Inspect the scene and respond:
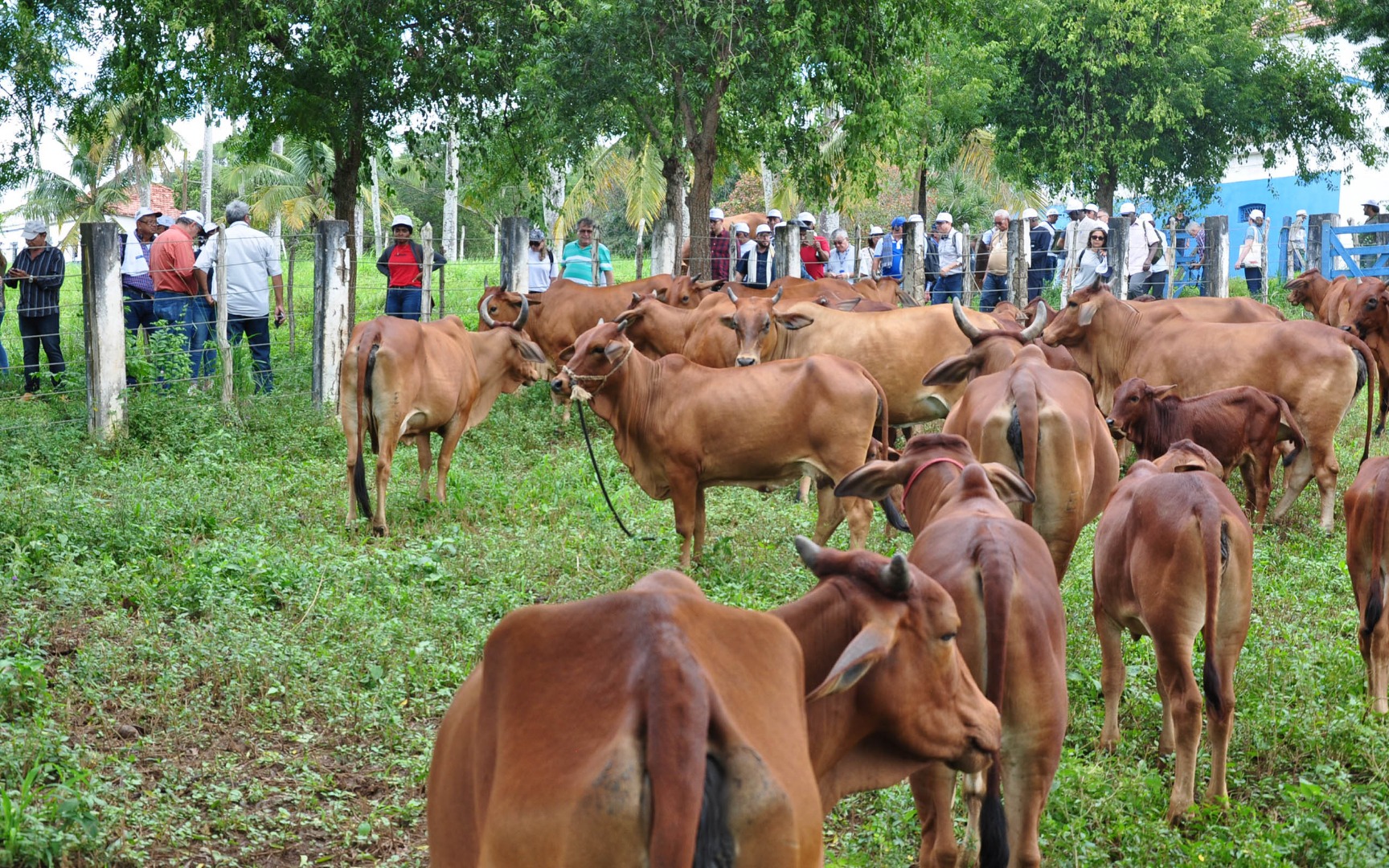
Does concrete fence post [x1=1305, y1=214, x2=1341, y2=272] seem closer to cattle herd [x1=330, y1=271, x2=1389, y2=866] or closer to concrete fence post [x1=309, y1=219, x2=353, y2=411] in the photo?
cattle herd [x1=330, y1=271, x2=1389, y2=866]

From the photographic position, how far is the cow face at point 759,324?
38.8 feet

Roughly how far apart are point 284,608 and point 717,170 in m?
14.9

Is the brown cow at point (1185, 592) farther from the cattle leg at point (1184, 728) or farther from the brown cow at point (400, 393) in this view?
the brown cow at point (400, 393)

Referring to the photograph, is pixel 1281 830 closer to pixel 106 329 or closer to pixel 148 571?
pixel 148 571

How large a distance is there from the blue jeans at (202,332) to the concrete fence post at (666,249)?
627cm

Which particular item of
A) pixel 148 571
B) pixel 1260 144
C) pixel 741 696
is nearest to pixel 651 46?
pixel 148 571

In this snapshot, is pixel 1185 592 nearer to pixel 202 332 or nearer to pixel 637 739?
pixel 637 739

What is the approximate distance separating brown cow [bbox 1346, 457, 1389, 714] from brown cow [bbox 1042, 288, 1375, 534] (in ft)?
13.2

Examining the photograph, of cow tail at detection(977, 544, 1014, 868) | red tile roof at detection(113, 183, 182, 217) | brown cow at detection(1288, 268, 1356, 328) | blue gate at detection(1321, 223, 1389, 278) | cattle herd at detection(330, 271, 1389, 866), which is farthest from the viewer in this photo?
red tile roof at detection(113, 183, 182, 217)

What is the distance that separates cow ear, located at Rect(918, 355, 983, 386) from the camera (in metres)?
9.41

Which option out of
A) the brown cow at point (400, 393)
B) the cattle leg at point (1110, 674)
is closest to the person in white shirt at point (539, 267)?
the brown cow at point (400, 393)

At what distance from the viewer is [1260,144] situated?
26312 mm

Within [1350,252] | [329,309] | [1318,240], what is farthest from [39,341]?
[1350,252]

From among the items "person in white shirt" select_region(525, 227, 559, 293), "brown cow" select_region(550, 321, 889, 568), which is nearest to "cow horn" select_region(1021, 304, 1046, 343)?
"brown cow" select_region(550, 321, 889, 568)
